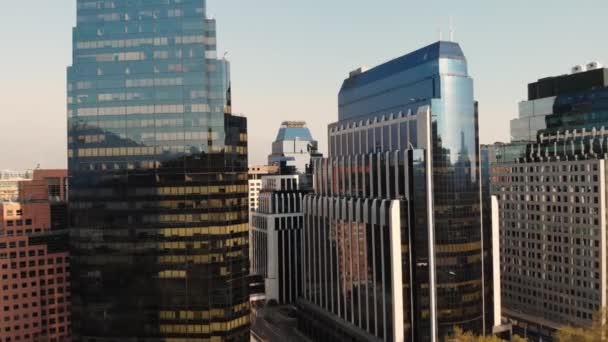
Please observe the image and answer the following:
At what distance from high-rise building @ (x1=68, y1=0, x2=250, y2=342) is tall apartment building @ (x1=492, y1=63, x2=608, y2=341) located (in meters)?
59.5

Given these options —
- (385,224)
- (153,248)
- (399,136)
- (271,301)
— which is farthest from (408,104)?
(271,301)

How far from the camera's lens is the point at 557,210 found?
468 ft

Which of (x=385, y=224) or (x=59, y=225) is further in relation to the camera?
(x=59, y=225)

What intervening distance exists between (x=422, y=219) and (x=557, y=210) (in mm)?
51550

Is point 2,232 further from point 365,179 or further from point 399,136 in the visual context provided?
point 399,136

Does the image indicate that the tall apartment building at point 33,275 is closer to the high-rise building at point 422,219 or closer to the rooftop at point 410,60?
the high-rise building at point 422,219

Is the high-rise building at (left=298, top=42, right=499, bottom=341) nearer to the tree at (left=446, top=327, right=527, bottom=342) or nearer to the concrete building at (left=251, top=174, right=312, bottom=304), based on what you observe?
the tree at (left=446, top=327, right=527, bottom=342)

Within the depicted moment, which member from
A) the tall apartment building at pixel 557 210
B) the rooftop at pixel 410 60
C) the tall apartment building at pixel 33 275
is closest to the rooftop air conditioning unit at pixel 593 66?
the tall apartment building at pixel 557 210

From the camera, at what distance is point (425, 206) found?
366 feet

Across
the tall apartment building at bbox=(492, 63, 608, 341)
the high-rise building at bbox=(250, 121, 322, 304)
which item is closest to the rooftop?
the tall apartment building at bbox=(492, 63, 608, 341)

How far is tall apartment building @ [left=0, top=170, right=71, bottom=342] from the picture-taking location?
140 metres

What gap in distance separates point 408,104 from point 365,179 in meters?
19.8

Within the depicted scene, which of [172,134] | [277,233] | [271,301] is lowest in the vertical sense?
[271,301]

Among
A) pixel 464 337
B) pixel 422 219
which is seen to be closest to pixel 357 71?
pixel 422 219
